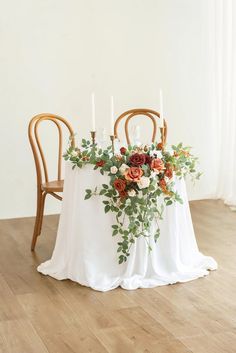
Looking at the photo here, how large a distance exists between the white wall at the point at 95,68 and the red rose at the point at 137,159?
2.23 meters

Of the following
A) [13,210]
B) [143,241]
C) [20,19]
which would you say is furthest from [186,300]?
[20,19]

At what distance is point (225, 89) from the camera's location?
5.74m

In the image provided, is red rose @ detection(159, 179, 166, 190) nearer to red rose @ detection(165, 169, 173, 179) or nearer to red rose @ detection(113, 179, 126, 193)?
red rose @ detection(165, 169, 173, 179)

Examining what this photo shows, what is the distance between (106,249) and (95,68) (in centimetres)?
248

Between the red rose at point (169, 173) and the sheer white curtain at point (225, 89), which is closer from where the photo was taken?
the red rose at point (169, 173)

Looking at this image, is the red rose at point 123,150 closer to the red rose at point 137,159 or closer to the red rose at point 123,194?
the red rose at point 137,159

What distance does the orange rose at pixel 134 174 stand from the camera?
3.21 meters

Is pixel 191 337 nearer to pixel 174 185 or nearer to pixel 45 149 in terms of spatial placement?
pixel 174 185

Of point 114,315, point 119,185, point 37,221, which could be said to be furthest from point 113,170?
point 37,221

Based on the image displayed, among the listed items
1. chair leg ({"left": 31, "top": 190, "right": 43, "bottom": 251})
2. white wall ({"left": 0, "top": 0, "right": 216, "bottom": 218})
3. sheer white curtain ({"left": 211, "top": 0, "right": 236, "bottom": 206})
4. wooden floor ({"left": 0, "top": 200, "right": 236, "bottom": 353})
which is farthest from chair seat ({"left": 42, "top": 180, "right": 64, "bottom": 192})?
sheer white curtain ({"left": 211, "top": 0, "right": 236, "bottom": 206})

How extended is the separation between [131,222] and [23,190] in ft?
7.42

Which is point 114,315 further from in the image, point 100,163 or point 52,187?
point 52,187

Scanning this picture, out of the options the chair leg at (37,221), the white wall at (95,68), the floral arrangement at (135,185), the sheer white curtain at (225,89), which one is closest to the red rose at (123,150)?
the floral arrangement at (135,185)

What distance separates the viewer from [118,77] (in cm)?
559
